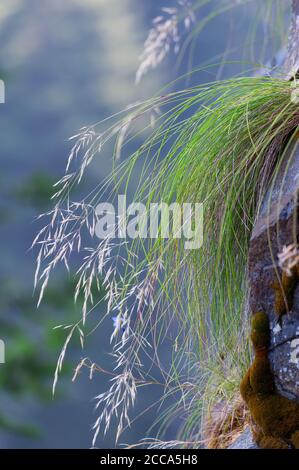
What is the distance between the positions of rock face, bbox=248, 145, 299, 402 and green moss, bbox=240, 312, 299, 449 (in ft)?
0.04

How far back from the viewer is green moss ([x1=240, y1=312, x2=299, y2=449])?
87 cm

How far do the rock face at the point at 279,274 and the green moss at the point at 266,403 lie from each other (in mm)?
11

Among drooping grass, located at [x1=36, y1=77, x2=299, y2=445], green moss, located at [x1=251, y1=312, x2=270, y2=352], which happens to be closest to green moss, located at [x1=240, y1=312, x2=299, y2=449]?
green moss, located at [x1=251, y1=312, x2=270, y2=352]

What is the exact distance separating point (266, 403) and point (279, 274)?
19 cm

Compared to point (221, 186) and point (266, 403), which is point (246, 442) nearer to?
point (266, 403)

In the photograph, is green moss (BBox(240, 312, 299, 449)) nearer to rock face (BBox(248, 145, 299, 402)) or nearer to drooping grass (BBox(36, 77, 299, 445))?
rock face (BBox(248, 145, 299, 402))

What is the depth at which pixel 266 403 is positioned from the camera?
893 millimetres

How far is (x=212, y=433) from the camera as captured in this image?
3.97ft

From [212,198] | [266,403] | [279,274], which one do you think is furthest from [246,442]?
[212,198]

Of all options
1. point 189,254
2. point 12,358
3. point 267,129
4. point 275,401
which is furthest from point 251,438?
point 12,358

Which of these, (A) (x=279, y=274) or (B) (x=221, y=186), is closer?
(A) (x=279, y=274)

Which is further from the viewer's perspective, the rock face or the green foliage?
the green foliage
